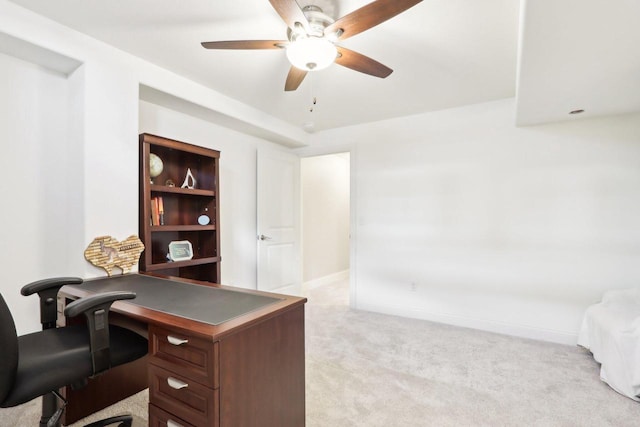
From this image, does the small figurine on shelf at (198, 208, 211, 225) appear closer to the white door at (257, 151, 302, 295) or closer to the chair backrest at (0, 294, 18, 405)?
the white door at (257, 151, 302, 295)

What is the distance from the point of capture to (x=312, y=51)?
162 centimetres

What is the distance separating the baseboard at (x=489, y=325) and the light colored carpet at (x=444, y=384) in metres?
0.09

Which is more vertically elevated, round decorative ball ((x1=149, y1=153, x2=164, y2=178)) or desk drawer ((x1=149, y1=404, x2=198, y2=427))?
round decorative ball ((x1=149, y1=153, x2=164, y2=178))

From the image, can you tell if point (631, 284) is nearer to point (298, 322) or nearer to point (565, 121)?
point (565, 121)

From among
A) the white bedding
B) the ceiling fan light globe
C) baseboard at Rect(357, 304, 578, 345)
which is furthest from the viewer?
baseboard at Rect(357, 304, 578, 345)

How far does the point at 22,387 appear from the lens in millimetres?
1005

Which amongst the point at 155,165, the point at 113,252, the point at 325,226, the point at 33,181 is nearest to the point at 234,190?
the point at 155,165

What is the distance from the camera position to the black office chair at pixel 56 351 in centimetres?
98

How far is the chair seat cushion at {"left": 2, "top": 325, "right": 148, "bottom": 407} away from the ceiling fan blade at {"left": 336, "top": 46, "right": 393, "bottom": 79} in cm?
186

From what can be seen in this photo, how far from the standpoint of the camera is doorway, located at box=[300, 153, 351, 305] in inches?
192

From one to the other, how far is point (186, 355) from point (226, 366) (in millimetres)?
173

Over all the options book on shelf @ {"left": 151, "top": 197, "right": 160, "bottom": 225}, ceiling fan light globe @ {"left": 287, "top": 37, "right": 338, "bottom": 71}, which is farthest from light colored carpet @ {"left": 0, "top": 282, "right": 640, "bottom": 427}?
ceiling fan light globe @ {"left": 287, "top": 37, "right": 338, "bottom": 71}

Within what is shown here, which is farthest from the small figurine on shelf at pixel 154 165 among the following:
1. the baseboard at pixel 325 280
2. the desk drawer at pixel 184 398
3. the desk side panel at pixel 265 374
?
the baseboard at pixel 325 280

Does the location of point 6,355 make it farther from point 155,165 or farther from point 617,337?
point 617,337
